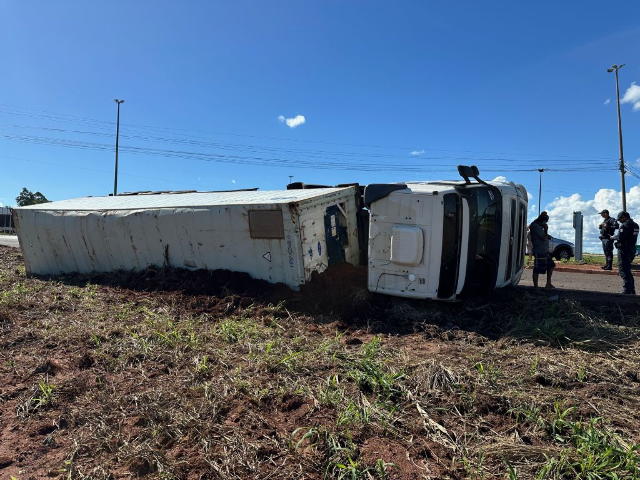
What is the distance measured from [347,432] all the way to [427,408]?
757 mm

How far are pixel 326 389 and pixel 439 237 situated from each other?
2.88 meters

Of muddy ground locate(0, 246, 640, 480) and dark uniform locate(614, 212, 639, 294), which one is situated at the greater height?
dark uniform locate(614, 212, 639, 294)

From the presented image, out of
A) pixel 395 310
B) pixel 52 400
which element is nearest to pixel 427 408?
pixel 395 310

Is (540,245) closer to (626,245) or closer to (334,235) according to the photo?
(626,245)

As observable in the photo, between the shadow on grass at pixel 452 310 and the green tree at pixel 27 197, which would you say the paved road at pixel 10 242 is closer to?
the shadow on grass at pixel 452 310

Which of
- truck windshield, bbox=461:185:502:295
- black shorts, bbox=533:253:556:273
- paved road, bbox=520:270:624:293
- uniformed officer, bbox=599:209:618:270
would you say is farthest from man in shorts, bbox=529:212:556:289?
uniformed officer, bbox=599:209:618:270

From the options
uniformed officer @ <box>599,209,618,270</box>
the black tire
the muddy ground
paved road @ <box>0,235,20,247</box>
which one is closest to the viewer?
the muddy ground

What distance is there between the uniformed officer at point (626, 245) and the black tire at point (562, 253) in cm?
967

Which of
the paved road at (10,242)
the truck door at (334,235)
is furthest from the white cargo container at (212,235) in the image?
the paved road at (10,242)

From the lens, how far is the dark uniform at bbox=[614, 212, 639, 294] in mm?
7676

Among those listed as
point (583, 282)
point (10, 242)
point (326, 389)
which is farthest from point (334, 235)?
point (10, 242)

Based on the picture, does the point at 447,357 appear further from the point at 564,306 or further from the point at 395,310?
the point at 564,306

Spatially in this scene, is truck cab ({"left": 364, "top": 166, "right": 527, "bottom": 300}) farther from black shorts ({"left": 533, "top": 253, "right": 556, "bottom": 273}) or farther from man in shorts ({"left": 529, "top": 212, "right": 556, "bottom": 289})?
black shorts ({"left": 533, "top": 253, "right": 556, "bottom": 273})

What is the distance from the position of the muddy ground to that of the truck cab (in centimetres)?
32
